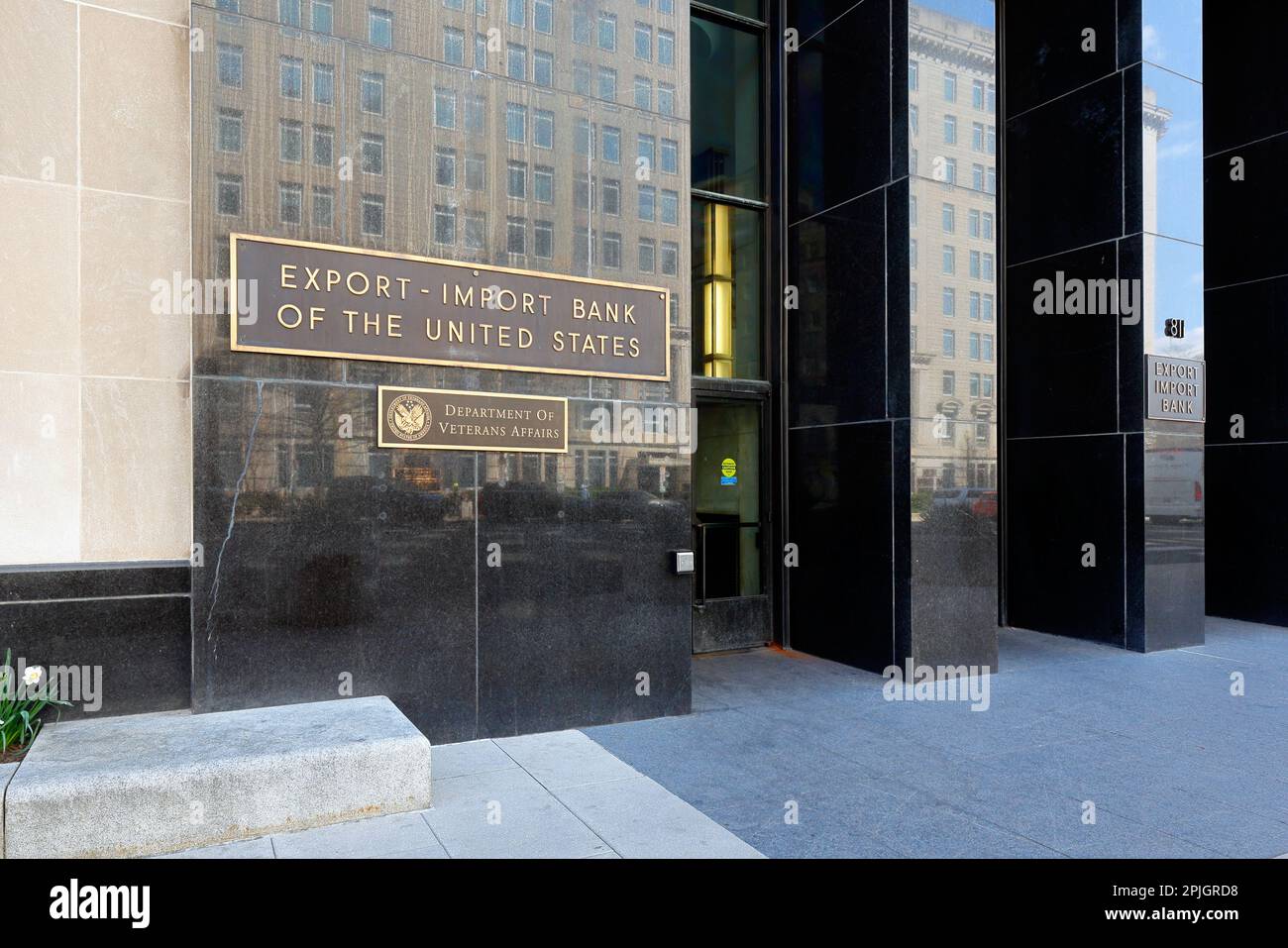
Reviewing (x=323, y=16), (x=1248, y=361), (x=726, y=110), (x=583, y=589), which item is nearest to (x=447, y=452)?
(x=583, y=589)

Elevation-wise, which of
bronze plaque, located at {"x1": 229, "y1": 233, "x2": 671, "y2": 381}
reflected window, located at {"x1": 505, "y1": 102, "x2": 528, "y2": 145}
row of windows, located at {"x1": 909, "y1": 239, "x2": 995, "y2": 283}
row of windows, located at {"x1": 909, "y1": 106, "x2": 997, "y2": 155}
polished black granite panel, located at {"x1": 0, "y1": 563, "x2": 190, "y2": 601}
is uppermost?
row of windows, located at {"x1": 909, "y1": 106, "x2": 997, "y2": 155}

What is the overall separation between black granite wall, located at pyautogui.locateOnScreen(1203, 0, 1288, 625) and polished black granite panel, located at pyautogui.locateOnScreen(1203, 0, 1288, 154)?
0.6 inches

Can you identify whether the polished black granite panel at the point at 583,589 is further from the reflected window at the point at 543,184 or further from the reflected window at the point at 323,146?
the reflected window at the point at 323,146

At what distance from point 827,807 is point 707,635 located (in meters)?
4.56

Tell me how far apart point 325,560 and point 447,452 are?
1.14 metres

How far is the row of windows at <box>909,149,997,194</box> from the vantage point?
8602 mm

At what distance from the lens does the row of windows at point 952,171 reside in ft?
28.2

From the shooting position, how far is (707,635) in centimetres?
970

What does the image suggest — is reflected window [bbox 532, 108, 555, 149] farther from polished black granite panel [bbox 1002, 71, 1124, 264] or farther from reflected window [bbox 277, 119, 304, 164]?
polished black granite panel [bbox 1002, 71, 1124, 264]

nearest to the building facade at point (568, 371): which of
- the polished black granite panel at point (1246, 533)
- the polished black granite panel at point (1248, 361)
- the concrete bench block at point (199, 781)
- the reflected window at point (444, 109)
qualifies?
the reflected window at point (444, 109)

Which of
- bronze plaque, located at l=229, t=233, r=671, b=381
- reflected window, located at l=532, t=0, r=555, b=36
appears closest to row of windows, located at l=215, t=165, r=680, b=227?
bronze plaque, located at l=229, t=233, r=671, b=381

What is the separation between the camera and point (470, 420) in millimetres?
6402

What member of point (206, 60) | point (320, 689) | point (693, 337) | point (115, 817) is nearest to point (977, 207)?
point (693, 337)

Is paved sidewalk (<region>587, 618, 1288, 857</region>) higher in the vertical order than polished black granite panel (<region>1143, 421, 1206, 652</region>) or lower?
lower
